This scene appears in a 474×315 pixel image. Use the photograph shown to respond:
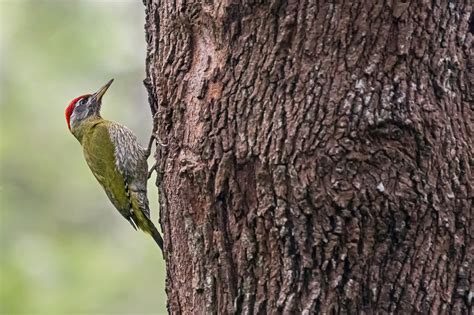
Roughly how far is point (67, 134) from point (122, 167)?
6.50 metres

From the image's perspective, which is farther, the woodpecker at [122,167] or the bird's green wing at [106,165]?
the bird's green wing at [106,165]

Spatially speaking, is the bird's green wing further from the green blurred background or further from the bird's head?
the green blurred background

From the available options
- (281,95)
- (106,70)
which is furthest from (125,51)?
(281,95)

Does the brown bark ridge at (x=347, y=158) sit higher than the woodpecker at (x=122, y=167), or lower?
→ lower

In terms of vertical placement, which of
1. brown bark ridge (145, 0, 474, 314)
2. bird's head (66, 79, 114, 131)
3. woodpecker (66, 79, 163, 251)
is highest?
bird's head (66, 79, 114, 131)

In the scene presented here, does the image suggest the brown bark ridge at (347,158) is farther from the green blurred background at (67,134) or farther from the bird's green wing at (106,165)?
the green blurred background at (67,134)

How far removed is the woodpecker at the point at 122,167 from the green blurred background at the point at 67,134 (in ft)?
13.8

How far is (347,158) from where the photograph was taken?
10.0 feet

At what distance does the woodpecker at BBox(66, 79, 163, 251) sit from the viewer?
5742 millimetres

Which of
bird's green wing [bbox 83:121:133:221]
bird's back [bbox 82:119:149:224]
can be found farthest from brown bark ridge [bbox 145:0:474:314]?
bird's green wing [bbox 83:121:133:221]

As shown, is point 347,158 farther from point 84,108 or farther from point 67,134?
point 67,134

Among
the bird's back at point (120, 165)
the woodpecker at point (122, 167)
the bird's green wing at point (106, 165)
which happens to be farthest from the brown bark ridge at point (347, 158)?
the bird's green wing at point (106, 165)

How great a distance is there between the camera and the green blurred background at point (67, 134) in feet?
35.5

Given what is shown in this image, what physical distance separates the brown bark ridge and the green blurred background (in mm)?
7143
